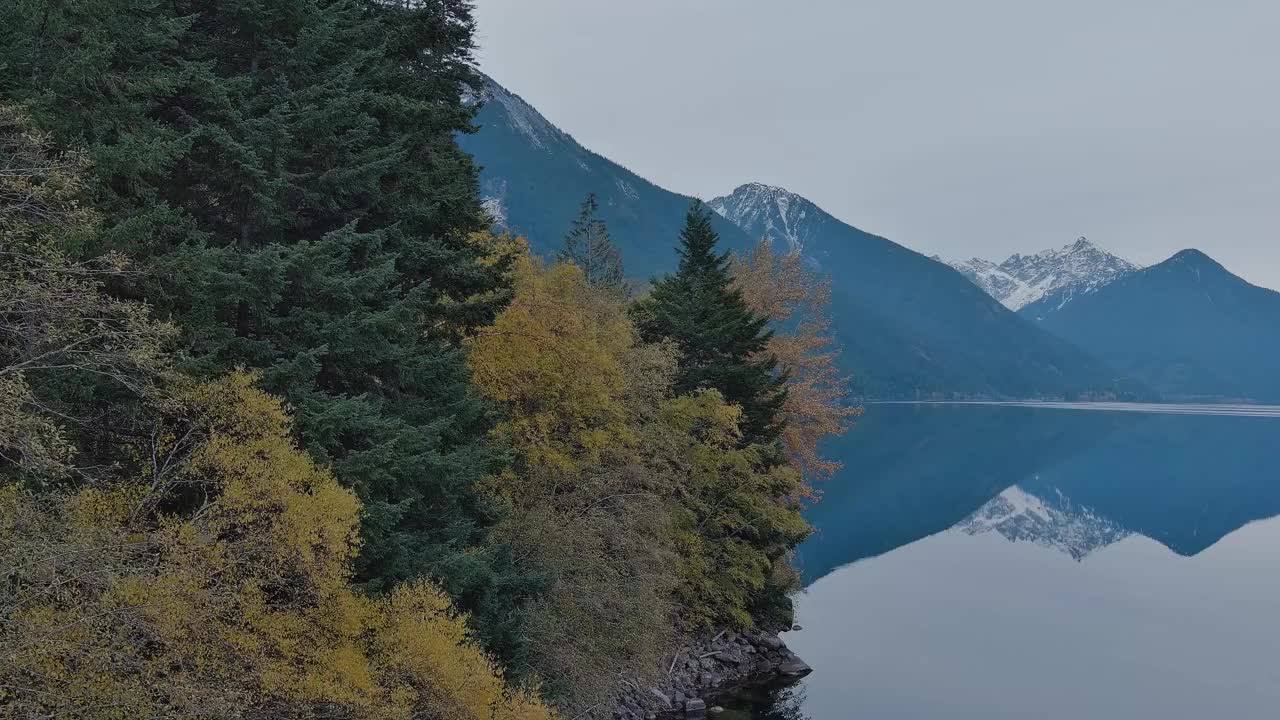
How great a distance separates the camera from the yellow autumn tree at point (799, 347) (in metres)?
50.6

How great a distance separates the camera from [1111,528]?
91312 millimetres

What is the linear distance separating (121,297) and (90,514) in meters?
4.23

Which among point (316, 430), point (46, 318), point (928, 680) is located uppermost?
point (46, 318)

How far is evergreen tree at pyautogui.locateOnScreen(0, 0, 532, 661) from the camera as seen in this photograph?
15.1 meters

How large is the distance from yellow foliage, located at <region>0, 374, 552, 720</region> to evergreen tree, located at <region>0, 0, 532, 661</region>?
1.27m

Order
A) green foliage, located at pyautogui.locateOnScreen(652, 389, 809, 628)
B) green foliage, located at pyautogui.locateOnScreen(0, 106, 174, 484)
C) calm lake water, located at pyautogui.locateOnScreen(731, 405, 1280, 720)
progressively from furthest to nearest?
calm lake water, located at pyautogui.locateOnScreen(731, 405, 1280, 720)
green foliage, located at pyautogui.locateOnScreen(652, 389, 809, 628)
green foliage, located at pyautogui.locateOnScreen(0, 106, 174, 484)

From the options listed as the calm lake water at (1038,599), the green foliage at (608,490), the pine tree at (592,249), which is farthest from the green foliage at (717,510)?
the pine tree at (592,249)

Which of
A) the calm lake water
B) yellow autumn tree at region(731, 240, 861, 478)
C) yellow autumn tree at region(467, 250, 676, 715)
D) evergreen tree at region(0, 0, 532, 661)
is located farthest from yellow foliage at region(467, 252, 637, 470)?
yellow autumn tree at region(731, 240, 861, 478)

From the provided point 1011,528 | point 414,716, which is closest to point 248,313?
point 414,716

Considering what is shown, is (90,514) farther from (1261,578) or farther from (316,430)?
(1261,578)

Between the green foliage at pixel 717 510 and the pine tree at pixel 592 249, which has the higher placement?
the pine tree at pixel 592 249

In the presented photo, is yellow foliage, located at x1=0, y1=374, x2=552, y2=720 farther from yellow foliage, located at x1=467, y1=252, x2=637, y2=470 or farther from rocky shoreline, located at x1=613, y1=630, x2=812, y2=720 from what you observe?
rocky shoreline, located at x1=613, y1=630, x2=812, y2=720

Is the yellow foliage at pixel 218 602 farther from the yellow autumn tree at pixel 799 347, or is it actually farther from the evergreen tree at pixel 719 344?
the yellow autumn tree at pixel 799 347

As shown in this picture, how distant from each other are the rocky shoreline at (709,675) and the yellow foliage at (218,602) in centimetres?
1445
